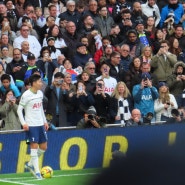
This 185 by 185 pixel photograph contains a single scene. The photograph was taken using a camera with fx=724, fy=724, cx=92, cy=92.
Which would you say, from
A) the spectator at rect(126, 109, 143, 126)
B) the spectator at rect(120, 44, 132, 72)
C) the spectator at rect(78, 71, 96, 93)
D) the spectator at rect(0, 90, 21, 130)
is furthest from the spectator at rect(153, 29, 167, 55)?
the spectator at rect(0, 90, 21, 130)

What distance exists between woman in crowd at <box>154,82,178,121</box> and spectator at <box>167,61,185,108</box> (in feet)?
2.40

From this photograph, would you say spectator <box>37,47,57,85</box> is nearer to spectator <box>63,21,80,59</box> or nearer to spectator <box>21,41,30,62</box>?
spectator <box>21,41,30,62</box>

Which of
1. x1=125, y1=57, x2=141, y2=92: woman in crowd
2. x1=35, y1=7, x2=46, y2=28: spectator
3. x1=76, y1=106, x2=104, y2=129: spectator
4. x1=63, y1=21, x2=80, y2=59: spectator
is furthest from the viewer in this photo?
x1=35, y1=7, x2=46, y2=28: spectator

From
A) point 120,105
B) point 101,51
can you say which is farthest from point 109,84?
point 101,51

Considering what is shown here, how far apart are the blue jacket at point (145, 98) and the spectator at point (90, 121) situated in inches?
49.1

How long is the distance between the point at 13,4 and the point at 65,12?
1313 mm

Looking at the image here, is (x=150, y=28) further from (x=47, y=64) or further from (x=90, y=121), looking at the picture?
(x=90, y=121)

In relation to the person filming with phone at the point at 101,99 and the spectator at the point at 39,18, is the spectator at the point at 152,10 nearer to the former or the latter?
the spectator at the point at 39,18

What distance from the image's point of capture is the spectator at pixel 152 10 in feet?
64.8

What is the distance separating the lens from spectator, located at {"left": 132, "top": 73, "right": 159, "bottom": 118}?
1566cm

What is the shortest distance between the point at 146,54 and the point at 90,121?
3.24 m

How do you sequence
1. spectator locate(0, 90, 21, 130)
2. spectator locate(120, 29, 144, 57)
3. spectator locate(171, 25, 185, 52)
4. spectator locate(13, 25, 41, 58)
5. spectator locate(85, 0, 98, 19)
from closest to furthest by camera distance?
1. spectator locate(0, 90, 21, 130)
2. spectator locate(13, 25, 41, 58)
3. spectator locate(120, 29, 144, 57)
4. spectator locate(85, 0, 98, 19)
5. spectator locate(171, 25, 185, 52)

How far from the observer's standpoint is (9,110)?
14.3 meters

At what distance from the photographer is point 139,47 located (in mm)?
17812
